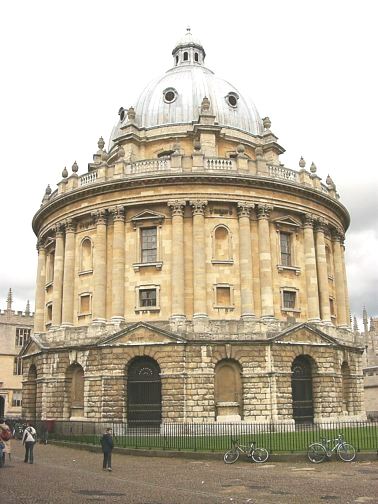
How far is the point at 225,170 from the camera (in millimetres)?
37312

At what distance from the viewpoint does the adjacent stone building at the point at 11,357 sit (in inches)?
2653

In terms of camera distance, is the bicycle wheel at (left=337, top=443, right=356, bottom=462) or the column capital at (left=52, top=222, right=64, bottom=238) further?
the column capital at (left=52, top=222, right=64, bottom=238)

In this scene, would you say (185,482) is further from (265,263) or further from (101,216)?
(101,216)

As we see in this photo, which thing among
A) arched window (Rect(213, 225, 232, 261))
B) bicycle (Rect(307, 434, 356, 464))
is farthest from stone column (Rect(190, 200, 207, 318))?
bicycle (Rect(307, 434, 356, 464))

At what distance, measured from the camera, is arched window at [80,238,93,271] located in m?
39.0

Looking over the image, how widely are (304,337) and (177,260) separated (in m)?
9.15

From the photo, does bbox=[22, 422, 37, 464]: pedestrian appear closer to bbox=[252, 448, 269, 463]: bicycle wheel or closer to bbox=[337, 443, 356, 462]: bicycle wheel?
bbox=[252, 448, 269, 463]: bicycle wheel

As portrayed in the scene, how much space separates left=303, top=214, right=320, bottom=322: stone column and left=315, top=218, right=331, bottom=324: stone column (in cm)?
72

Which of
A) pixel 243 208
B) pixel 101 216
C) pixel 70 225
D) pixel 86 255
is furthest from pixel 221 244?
pixel 70 225

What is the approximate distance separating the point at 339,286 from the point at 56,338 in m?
20.5

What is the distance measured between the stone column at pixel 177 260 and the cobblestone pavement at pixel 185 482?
12405 mm

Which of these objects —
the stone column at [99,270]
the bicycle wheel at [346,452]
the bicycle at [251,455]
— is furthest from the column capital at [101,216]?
the bicycle wheel at [346,452]

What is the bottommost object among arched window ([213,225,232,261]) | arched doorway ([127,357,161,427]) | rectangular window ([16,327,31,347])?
arched doorway ([127,357,161,427])

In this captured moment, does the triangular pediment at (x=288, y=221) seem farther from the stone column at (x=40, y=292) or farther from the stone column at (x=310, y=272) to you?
the stone column at (x=40, y=292)
